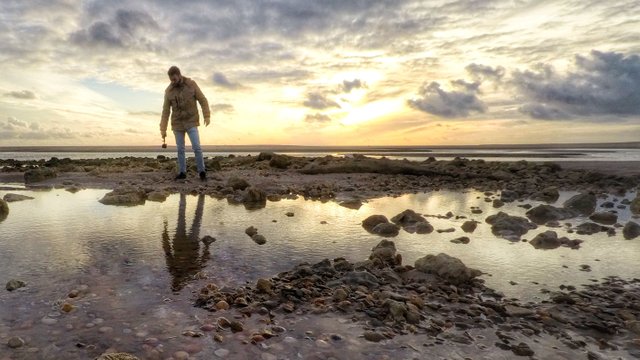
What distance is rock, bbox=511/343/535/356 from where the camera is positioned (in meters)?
3.08

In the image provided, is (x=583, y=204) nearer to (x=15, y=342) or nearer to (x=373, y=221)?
(x=373, y=221)

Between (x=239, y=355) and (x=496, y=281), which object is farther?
(x=496, y=281)

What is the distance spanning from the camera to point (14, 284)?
3.99 m

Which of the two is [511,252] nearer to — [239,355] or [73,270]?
[239,355]

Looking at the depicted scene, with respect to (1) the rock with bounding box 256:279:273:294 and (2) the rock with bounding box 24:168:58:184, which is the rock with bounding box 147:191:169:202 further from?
(2) the rock with bounding box 24:168:58:184

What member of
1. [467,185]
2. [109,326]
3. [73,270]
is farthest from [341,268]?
[467,185]

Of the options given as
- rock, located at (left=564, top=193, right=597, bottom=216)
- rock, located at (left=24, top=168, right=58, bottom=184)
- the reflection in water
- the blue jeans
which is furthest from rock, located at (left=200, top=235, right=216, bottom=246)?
rock, located at (left=24, top=168, right=58, bottom=184)

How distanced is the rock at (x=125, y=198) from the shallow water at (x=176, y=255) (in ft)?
1.47

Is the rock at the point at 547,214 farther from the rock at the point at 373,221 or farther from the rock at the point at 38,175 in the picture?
the rock at the point at 38,175

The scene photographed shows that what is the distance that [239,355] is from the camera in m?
2.97

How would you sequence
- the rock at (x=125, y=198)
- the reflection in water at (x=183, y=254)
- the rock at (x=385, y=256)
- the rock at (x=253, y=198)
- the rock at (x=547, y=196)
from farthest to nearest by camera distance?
the rock at (x=547, y=196), the rock at (x=253, y=198), the rock at (x=125, y=198), the rock at (x=385, y=256), the reflection in water at (x=183, y=254)

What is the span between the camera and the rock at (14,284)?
155 inches

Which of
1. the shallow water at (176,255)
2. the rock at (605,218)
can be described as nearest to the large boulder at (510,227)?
the shallow water at (176,255)

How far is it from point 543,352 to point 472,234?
398 cm
